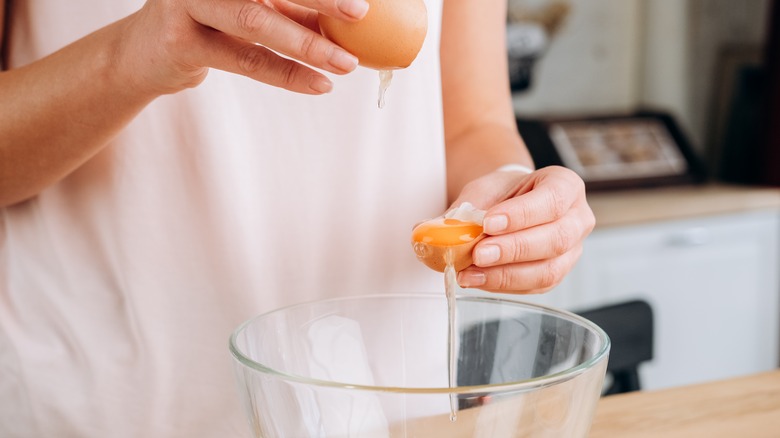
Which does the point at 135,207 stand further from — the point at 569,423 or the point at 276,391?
the point at 569,423

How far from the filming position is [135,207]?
104 cm

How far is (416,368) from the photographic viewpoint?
87 cm

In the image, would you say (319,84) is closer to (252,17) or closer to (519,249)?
(252,17)

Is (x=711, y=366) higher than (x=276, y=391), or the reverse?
(x=276, y=391)

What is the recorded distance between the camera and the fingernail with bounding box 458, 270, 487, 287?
2.62ft

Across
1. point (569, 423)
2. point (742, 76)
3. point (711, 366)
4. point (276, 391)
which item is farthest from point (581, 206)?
point (742, 76)

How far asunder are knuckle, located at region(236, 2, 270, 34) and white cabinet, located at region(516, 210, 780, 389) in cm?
186

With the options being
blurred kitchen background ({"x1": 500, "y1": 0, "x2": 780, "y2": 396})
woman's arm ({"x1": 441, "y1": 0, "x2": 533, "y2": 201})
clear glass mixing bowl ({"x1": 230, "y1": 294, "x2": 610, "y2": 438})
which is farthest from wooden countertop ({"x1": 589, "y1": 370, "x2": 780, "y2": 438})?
blurred kitchen background ({"x1": 500, "y1": 0, "x2": 780, "y2": 396})

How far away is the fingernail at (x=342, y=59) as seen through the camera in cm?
64

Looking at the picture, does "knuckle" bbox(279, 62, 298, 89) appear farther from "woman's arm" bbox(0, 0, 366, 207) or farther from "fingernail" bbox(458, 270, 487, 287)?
"fingernail" bbox(458, 270, 487, 287)

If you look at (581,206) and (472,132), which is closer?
(581,206)

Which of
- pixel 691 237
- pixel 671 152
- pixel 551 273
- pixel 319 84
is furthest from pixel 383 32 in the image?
pixel 671 152

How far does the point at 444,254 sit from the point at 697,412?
37 centimetres

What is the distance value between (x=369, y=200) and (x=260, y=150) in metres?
0.15
